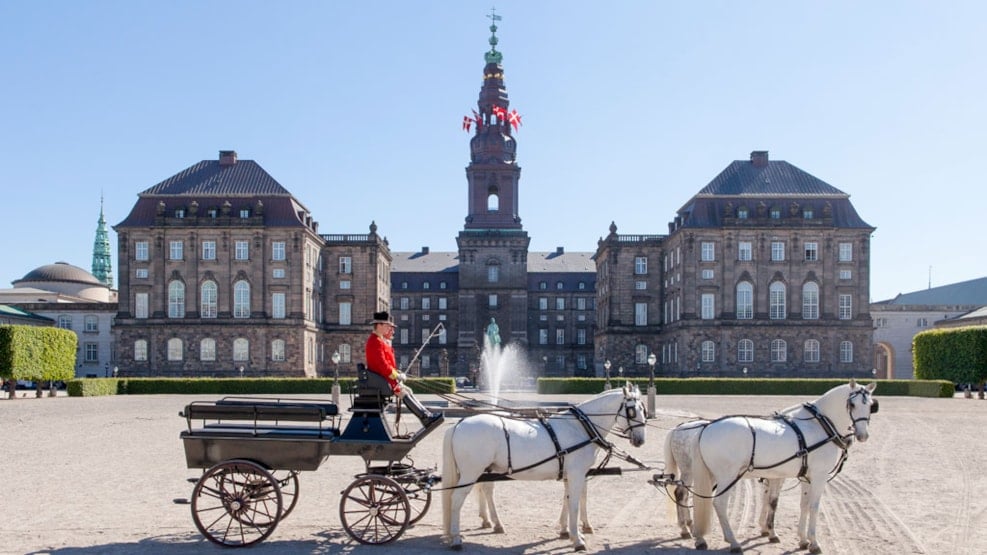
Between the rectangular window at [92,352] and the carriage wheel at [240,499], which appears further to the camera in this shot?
the rectangular window at [92,352]

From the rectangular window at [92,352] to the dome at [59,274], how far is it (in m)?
21.4

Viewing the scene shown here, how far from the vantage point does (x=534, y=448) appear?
42.0 ft

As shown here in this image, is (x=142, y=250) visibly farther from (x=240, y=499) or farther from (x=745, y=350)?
(x=240, y=499)

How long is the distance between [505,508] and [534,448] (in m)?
3.57

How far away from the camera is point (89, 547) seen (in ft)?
41.3

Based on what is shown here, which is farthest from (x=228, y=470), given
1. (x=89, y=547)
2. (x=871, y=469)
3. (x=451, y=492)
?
(x=871, y=469)

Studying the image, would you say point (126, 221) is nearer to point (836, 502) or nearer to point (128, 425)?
point (128, 425)

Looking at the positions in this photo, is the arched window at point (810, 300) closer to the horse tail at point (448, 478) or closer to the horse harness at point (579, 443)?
the horse harness at point (579, 443)

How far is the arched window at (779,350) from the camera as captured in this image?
75000mm

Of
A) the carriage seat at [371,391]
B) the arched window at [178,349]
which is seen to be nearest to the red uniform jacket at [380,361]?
the carriage seat at [371,391]

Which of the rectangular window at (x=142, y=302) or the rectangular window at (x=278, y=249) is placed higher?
the rectangular window at (x=278, y=249)

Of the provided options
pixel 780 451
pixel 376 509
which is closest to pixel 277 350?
pixel 376 509

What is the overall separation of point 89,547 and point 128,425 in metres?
21.9

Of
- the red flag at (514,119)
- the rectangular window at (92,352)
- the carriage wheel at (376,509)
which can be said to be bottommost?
the rectangular window at (92,352)
